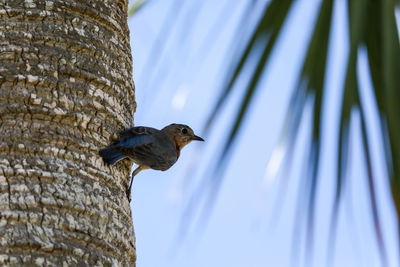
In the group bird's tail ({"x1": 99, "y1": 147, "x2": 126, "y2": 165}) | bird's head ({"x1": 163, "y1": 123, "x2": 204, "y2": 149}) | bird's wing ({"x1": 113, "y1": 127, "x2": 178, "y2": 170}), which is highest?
bird's head ({"x1": 163, "y1": 123, "x2": 204, "y2": 149})

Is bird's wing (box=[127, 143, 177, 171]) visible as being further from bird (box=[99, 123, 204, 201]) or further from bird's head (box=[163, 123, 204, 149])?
bird's head (box=[163, 123, 204, 149])

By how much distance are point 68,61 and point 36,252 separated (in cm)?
107

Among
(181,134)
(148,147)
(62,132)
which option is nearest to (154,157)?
(148,147)

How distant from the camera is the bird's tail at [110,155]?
3.34m

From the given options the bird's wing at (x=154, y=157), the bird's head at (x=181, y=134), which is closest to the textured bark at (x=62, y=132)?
the bird's wing at (x=154, y=157)

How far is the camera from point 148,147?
15.7 feet

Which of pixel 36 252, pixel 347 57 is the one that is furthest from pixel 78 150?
pixel 347 57

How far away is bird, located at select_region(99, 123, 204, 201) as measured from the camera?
11.3 ft

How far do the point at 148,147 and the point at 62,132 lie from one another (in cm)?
159

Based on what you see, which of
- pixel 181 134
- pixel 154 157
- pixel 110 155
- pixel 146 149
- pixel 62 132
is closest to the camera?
pixel 62 132

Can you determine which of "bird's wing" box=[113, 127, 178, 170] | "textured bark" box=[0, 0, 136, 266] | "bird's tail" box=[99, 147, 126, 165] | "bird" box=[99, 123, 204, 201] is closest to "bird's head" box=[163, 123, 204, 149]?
"bird" box=[99, 123, 204, 201]

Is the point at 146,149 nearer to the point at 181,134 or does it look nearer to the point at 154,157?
the point at 154,157

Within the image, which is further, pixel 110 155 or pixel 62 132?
pixel 110 155

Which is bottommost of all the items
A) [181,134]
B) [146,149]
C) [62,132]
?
[62,132]
